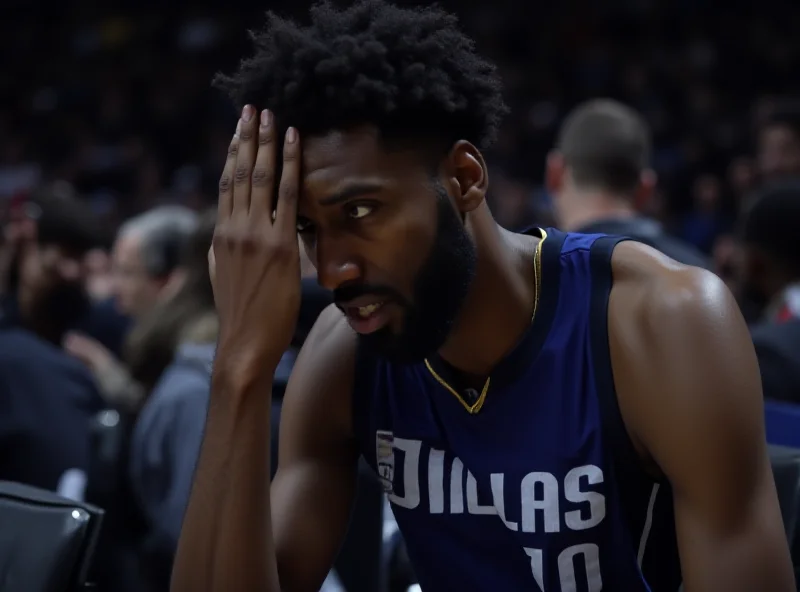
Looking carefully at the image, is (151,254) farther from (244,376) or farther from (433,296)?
(433,296)

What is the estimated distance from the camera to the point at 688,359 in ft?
5.68

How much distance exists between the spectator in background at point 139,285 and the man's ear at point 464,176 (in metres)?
2.10

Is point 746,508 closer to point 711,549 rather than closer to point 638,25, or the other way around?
point 711,549

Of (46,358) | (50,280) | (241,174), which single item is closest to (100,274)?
(50,280)

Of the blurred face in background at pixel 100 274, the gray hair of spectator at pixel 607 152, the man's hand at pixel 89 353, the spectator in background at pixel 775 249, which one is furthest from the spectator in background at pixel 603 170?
the blurred face in background at pixel 100 274

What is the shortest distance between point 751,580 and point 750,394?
0.85ft

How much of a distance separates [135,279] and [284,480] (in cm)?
309

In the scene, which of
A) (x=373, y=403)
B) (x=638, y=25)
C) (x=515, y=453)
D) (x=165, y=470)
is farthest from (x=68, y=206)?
(x=638, y=25)

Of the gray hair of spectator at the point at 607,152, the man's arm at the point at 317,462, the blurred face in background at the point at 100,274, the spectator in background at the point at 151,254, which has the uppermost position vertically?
the blurred face in background at the point at 100,274

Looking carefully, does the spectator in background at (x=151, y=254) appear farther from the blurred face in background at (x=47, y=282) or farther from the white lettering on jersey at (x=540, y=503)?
the white lettering on jersey at (x=540, y=503)

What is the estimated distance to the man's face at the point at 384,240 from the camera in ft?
5.93

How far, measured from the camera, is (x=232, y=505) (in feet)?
6.11

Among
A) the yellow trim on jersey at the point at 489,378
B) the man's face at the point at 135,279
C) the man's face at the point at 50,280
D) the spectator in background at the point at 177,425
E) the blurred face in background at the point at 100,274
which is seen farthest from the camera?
the blurred face in background at the point at 100,274

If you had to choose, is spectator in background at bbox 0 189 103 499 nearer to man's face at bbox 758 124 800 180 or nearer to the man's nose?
the man's nose
